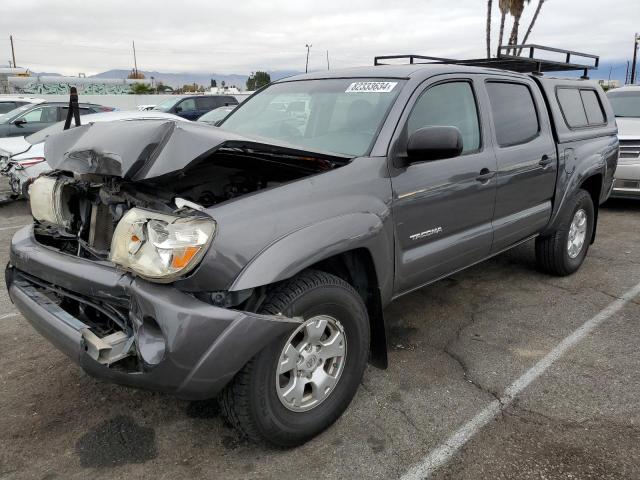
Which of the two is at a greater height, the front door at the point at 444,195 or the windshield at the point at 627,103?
the windshield at the point at 627,103

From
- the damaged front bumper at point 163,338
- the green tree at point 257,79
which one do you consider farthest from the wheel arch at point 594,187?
the green tree at point 257,79

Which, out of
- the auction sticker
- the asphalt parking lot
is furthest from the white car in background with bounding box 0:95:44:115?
the auction sticker

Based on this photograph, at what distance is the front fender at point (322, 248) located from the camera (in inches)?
88.0

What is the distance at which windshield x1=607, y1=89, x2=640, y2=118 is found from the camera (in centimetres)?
915

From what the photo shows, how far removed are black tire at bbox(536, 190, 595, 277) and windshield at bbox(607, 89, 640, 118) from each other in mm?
5032

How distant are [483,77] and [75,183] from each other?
2796mm

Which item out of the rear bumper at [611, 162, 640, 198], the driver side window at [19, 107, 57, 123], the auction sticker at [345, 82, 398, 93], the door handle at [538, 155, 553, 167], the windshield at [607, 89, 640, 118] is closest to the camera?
the auction sticker at [345, 82, 398, 93]

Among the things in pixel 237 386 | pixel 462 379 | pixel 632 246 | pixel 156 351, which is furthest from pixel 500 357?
pixel 632 246

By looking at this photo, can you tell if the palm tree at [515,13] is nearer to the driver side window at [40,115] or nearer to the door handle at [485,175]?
the driver side window at [40,115]

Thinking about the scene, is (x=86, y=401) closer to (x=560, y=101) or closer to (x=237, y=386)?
(x=237, y=386)

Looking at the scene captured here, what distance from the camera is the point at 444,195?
330 centimetres

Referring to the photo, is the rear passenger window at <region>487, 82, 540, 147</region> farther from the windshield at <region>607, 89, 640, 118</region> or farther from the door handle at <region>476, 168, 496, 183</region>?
the windshield at <region>607, 89, 640, 118</region>

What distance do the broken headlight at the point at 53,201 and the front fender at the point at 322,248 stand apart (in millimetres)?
1366

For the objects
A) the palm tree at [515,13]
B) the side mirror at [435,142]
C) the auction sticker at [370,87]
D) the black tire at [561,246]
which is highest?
the palm tree at [515,13]
